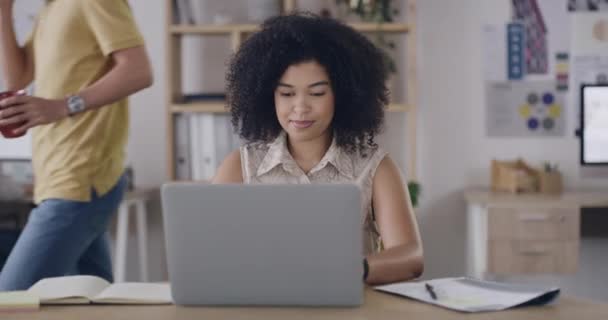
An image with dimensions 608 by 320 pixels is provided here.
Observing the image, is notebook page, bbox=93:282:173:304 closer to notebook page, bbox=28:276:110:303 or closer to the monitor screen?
notebook page, bbox=28:276:110:303

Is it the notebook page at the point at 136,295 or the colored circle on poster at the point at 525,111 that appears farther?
the colored circle on poster at the point at 525,111

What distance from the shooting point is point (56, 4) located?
83.7 inches

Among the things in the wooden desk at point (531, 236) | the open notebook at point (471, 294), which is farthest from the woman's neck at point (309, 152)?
the wooden desk at point (531, 236)

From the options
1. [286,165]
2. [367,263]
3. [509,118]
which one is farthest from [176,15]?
[367,263]

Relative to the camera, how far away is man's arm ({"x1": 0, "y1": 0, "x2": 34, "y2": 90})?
89.3 inches

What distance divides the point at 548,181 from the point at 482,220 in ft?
1.56

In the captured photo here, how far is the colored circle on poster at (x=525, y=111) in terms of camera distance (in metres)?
3.76

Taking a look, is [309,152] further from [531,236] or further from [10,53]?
[531,236]

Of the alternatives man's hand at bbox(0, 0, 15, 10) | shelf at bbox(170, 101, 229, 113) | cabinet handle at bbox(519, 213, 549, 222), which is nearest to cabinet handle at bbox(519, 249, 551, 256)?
cabinet handle at bbox(519, 213, 549, 222)

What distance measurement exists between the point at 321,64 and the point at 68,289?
26.7 inches

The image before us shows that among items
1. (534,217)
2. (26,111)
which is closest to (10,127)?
(26,111)

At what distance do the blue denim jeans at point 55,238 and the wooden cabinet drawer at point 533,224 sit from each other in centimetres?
150

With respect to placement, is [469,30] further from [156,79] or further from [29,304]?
[29,304]

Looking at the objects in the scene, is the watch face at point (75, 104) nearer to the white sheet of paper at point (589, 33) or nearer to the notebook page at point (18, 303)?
the notebook page at point (18, 303)
